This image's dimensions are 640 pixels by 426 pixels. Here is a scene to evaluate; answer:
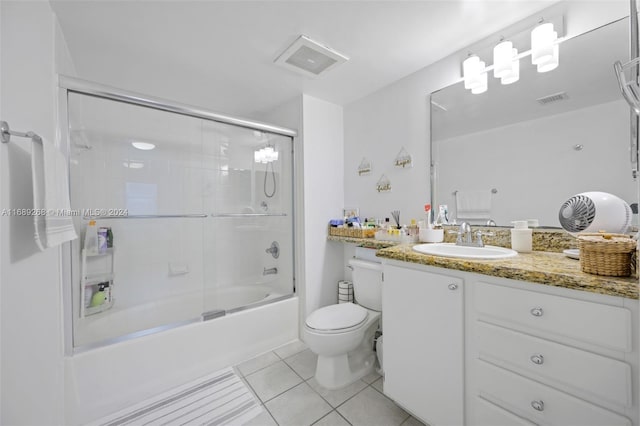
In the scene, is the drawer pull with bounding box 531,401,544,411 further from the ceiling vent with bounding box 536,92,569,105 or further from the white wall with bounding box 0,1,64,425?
the white wall with bounding box 0,1,64,425

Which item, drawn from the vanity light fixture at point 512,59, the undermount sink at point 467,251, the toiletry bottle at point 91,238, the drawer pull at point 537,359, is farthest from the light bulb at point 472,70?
the toiletry bottle at point 91,238

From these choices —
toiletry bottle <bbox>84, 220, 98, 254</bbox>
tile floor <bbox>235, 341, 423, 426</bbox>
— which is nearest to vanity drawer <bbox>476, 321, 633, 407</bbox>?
tile floor <bbox>235, 341, 423, 426</bbox>

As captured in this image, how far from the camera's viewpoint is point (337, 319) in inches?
65.7

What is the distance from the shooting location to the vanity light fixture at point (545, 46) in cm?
127

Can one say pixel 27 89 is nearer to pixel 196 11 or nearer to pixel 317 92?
pixel 196 11

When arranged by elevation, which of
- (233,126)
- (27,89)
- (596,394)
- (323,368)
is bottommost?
(323,368)

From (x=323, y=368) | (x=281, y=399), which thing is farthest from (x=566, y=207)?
(x=281, y=399)

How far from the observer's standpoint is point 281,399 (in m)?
1.52

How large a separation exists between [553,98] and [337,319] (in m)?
1.77

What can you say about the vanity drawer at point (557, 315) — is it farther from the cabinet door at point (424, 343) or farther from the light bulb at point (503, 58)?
the light bulb at point (503, 58)

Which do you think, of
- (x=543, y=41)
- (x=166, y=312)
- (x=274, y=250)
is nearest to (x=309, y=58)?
(x=543, y=41)

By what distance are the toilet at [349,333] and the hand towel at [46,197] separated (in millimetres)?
1339

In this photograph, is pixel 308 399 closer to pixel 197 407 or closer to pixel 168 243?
pixel 197 407

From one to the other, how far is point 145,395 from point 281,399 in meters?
0.84
